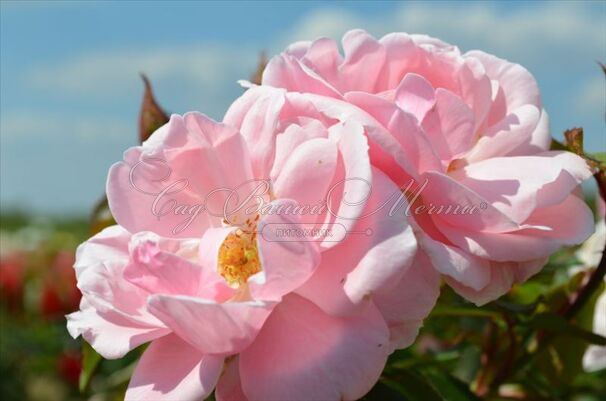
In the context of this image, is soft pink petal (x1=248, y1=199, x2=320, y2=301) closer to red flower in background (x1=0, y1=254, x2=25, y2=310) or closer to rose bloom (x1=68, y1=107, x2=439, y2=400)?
rose bloom (x1=68, y1=107, x2=439, y2=400)

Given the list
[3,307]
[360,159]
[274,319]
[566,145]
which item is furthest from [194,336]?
[3,307]

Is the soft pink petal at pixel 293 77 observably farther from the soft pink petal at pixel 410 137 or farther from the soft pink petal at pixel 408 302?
the soft pink petal at pixel 408 302

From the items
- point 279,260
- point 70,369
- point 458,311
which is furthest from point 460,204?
point 70,369

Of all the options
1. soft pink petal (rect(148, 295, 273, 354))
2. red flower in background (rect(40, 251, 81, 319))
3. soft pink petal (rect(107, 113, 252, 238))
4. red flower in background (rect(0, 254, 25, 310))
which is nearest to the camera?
soft pink petal (rect(148, 295, 273, 354))

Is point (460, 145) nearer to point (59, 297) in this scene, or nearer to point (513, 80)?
point (513, 80)

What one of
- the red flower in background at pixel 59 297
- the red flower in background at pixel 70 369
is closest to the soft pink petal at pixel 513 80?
the red flower in background at pixel 70 369

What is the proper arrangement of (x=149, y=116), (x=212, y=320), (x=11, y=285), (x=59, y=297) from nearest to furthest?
(x=212, y=320), (x=149, y=116), (x=59, y=297), (x=11, y=285)

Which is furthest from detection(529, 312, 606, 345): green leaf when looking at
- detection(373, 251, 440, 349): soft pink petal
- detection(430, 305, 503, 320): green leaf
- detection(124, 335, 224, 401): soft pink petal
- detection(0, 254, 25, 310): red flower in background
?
detection(0, 254, 25, 310): red flower in background
